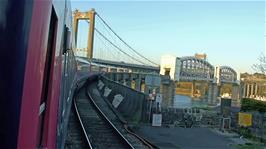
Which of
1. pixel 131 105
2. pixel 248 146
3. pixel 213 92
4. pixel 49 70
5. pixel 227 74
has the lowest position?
pixel 213 92

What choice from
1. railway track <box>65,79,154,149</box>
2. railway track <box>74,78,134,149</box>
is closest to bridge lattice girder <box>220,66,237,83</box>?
railway track <box>74,78,134,149</box>

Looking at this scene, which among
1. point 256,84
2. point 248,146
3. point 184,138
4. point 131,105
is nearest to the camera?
point 248,146

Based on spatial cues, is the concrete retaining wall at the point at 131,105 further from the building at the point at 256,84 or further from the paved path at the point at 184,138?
the building at the point at 256,84

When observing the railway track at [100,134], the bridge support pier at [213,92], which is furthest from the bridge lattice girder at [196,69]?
the railway track at [100,134]

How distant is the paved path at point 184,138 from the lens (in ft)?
50.4

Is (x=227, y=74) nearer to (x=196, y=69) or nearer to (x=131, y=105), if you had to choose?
(x=196, y=69)

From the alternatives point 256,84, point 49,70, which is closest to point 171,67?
point 256,84

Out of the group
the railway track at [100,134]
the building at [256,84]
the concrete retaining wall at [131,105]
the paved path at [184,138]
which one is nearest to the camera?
the railway track at [100,134]

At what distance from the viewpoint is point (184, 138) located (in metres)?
17.0

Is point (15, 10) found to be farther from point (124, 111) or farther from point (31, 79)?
point (124, 111)

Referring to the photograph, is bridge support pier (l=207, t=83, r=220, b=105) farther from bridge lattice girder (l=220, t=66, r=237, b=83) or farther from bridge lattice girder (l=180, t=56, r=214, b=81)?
bridge lattice girder (l=220, t=66, r=237, b=83)

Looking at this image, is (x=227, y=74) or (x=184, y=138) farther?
(x=227, y=74)

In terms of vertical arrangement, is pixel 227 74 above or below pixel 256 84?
above

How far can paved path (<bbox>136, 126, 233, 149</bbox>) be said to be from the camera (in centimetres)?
1538
